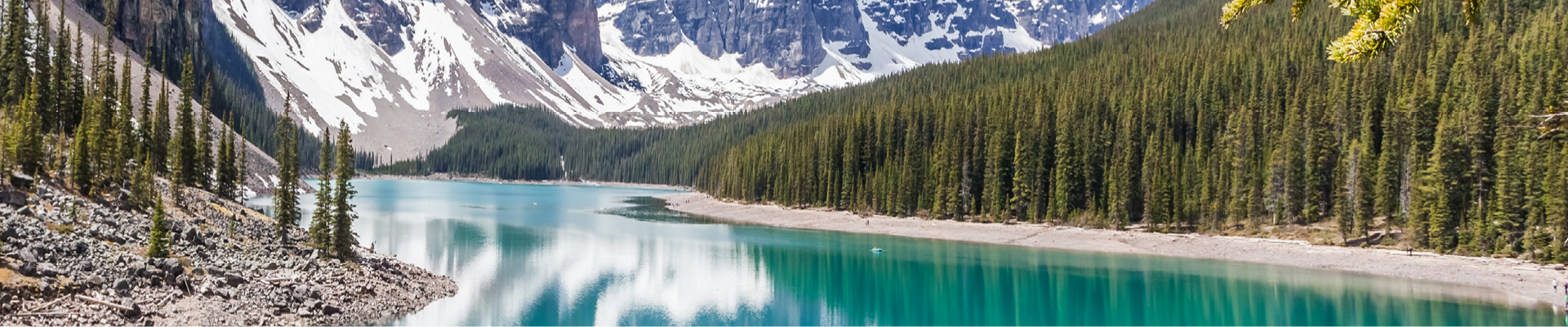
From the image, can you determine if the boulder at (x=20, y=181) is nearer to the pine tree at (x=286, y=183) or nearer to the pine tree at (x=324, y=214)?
the pine tree at (x=286, y=183)

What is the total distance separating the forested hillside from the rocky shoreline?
48.9 m

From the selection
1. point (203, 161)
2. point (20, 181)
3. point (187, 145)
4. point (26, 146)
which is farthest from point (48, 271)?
point (203, 161)

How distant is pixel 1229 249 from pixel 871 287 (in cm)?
2595

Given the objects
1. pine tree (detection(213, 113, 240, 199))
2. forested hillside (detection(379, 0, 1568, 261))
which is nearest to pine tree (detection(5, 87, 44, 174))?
pine tree (detection(213, 113, 240, 199))

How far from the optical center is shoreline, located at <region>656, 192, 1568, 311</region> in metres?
40.0

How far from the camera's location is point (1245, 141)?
6462cm

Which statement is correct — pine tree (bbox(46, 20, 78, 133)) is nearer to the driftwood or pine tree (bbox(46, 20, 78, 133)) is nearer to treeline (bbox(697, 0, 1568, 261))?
the driftwood

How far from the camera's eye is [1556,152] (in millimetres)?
44906

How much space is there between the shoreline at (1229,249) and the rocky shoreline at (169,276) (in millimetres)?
40620

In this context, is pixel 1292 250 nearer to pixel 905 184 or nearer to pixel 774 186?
pixel 905 184

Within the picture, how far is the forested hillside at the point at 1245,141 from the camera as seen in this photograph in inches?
1943

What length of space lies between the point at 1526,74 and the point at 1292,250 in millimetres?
16881

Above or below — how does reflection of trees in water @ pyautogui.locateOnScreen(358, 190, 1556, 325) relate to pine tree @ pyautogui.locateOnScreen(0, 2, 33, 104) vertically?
below

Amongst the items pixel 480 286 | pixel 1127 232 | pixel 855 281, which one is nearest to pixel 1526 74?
pixel 1127 232
